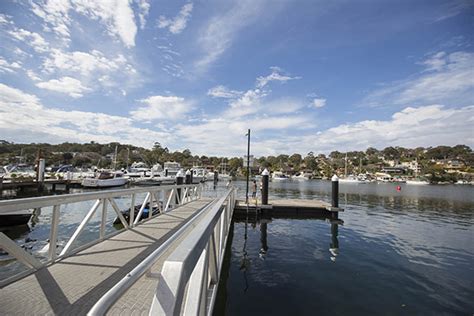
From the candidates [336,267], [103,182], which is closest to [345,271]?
[336,267]

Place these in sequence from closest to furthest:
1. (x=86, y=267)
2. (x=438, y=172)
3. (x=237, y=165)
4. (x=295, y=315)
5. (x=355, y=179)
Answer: (x=86, y=267)
(x=295, y=315)
(x=355, y=179)
(x=438, y=172)
(x=237, y=165)

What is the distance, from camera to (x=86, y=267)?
391cm

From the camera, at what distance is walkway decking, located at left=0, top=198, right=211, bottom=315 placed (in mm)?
2705

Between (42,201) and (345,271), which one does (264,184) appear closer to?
(345,271)

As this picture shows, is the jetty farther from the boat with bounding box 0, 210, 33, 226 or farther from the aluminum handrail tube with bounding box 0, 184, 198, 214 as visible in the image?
the boat with bounding box 0, 210, 33, 226

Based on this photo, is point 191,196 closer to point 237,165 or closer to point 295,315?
point 295,315

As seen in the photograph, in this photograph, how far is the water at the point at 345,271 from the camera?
588 centimetres

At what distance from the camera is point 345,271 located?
7.94m

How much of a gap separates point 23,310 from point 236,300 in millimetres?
4455

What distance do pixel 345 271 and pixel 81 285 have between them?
744 cm

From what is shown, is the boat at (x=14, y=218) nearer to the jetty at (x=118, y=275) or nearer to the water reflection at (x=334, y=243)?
the jetty at (x=118, y=275)

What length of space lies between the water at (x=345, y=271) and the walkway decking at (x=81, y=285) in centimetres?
274

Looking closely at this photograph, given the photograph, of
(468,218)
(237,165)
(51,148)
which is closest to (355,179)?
(237,165)

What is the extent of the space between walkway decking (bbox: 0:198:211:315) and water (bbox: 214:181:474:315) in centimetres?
274
